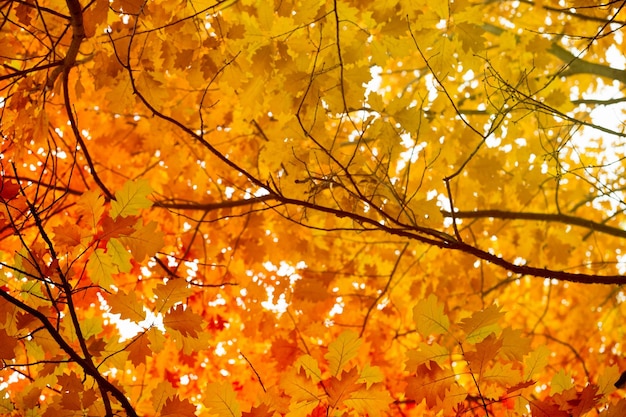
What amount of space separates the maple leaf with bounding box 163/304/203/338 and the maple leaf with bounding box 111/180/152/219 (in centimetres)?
30

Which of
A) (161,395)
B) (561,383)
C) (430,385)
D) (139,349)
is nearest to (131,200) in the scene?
(139,349)

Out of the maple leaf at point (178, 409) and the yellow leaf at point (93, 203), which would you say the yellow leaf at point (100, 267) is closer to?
the yellow leaf at point (93, 203)

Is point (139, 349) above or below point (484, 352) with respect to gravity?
above

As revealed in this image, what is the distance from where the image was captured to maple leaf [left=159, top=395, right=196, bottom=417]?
1445 mm

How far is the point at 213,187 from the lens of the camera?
354 cm

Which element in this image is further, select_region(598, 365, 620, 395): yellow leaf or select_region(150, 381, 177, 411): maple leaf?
select_region(150, 381, 177, 411): maple leaf

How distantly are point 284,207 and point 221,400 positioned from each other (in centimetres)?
151

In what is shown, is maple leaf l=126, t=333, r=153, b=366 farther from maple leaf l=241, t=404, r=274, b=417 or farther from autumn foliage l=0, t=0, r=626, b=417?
maple leaf l=241, t=404, r=274, b=417

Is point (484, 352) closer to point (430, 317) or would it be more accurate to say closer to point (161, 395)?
point (430, 317)

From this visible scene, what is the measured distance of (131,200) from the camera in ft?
4.95

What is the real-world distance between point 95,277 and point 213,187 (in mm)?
1939

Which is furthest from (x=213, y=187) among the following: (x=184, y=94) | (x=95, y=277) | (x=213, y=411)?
(x=213, y=411)

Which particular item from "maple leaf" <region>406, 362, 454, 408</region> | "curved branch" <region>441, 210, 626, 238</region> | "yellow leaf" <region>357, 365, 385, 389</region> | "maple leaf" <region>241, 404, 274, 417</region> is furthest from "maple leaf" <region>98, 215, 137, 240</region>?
"curved branch" <region>441, 210, 626, 238</region>

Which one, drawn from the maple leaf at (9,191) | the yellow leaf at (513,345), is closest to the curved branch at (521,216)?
the yellow leaf at (513,345)
